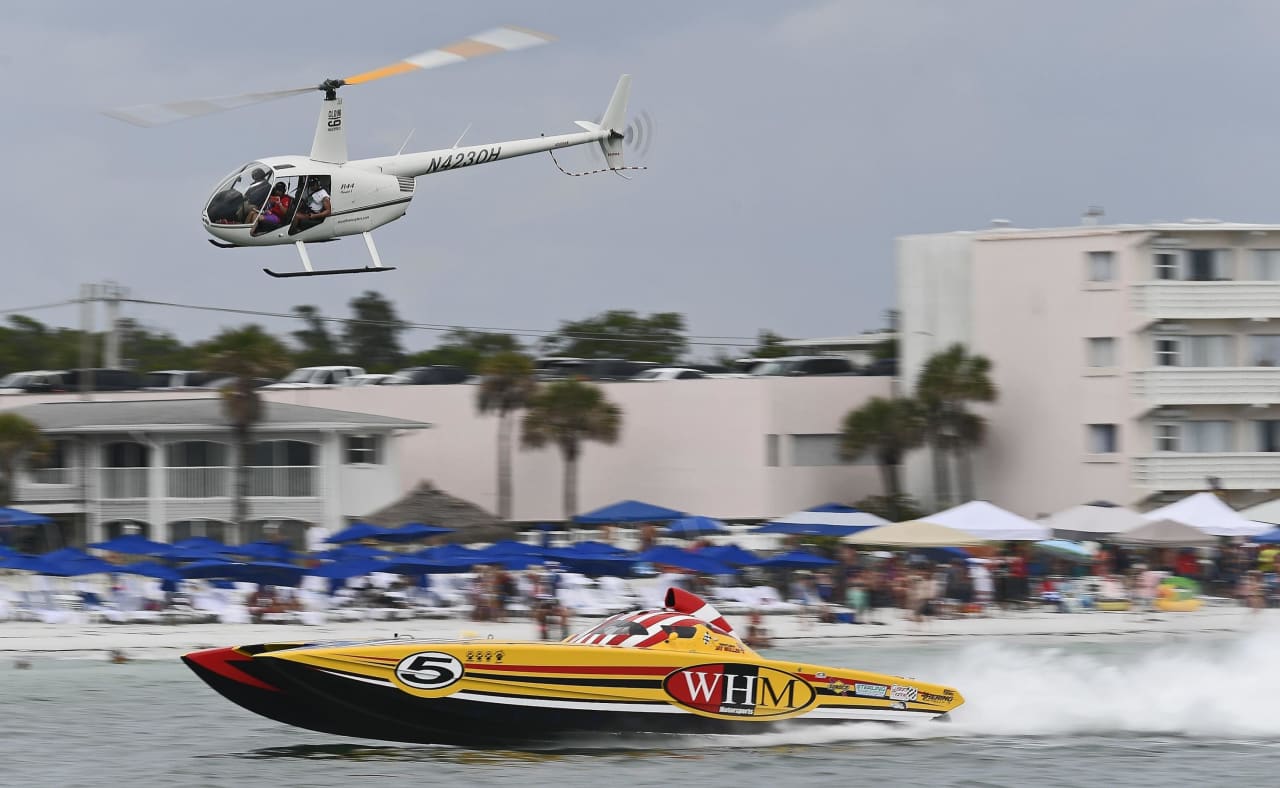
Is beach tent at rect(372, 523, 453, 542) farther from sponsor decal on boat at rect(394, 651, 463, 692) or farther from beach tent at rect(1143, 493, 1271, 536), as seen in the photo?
sponsor decal on boat at rect(394, 651, 463, 692)

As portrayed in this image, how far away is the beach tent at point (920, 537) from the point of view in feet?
129

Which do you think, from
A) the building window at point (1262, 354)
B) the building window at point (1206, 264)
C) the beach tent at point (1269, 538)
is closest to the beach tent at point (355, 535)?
the beach tent at point (1269, 538)

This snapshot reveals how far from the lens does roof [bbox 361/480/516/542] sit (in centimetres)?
4912

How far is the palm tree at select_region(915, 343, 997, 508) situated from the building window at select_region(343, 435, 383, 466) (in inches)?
716

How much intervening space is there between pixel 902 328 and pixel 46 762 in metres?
43.5

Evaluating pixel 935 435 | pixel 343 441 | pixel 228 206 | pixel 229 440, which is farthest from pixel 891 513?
pixel 228 206

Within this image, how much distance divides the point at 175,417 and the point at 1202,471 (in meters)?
32.6

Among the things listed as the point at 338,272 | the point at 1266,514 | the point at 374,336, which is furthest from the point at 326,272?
the point at 374,336

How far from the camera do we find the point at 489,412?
5916 centimetres

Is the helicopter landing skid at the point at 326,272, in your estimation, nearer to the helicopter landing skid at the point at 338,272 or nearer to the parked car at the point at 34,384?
the helicopter landing skid at the point at 338,272

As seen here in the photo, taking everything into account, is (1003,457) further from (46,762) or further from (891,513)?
(46,762)

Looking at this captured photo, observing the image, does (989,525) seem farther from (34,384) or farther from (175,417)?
(34,384)

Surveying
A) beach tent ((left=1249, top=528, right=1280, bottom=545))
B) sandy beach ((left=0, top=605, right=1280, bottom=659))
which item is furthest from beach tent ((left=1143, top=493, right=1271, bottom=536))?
sandy beach ((left=0, top=605, right=1280, bottom=659))

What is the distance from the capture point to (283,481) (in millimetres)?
54562
